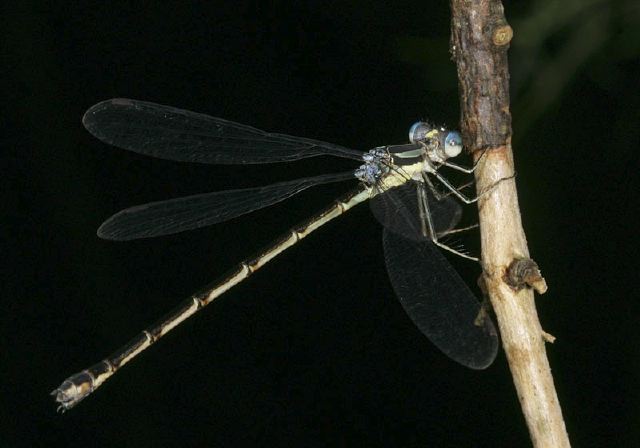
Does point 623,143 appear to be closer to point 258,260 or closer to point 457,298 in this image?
point 457,298

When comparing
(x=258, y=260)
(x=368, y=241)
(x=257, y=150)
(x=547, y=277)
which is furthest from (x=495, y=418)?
(x=257, y=150)

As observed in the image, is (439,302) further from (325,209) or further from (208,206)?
(208,206)

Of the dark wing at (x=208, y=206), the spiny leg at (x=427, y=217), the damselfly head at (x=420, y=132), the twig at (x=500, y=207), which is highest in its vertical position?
the dark wing at (x=208, y=206)

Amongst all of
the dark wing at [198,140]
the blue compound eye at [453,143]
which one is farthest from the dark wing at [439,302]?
the dark wing at [198,140]

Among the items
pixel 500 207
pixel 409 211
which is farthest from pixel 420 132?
pixel 500 207

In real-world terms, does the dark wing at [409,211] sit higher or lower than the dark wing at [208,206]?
lower

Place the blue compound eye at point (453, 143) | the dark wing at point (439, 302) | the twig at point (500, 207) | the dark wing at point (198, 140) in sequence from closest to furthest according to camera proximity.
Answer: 1. the twig at point (500, 207)
2. the dark wing at point (439, 302)
3. the blue compound eye at point (453, 143)
4. the dark wing at point (198, 140)

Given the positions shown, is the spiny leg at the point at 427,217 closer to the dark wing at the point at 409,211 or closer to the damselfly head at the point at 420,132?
the dark wing at the point at 409,211

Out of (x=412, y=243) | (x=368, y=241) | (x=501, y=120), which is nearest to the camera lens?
(x=501, y=120)
